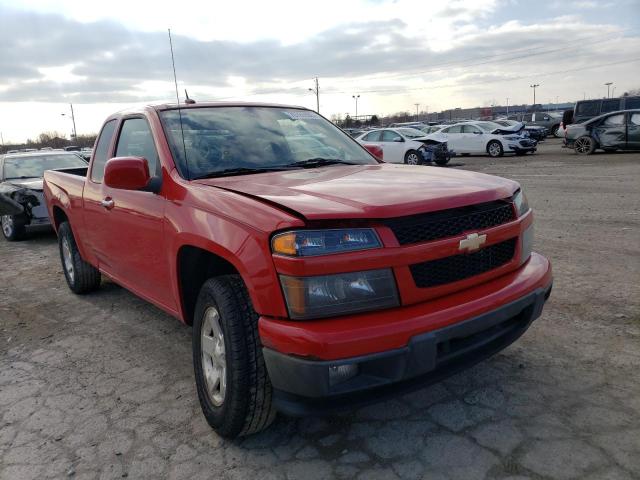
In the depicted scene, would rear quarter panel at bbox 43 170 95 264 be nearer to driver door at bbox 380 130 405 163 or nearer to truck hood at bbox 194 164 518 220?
truck hood at bbox 194 164 518 220

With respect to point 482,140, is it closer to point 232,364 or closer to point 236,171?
point 236,171

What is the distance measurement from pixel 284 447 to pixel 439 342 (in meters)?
1.00

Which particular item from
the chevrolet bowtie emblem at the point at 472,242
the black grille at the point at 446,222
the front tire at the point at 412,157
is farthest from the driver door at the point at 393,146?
the chevrolet bowtie emblem at the point at 472,242

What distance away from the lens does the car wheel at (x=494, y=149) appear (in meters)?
21.0

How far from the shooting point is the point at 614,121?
18.0 metres

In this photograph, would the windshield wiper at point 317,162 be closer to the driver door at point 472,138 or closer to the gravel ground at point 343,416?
the gravel ground at point 343,416

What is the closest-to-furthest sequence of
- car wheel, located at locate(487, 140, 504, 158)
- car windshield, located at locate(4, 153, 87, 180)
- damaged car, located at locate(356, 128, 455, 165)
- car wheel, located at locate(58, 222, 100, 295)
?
car wheel, located at locate(58, 222, 100, 295)
car windshield, located at locate(4, 153, 87, 180)
damaged car, located at locate(356, 128, 455, 165)
car wheel, located at locate(487, 140, 504, 158)

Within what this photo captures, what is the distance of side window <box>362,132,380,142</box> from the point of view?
19.4 metres

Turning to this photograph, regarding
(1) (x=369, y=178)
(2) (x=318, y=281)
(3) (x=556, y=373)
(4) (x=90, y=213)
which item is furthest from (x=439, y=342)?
(4) (x=90, y=213)

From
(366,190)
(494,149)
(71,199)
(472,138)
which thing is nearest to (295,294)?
(366,190)

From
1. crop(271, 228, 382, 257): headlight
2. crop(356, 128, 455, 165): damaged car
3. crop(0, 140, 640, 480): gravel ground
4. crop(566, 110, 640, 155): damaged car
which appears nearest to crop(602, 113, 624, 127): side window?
crop(566, 110, 640, 155): damaged car

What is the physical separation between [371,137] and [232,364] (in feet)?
58.5

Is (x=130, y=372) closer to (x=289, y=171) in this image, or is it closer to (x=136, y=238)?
(x=136, y=238)

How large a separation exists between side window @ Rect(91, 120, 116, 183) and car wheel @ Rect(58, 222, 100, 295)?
981mm
